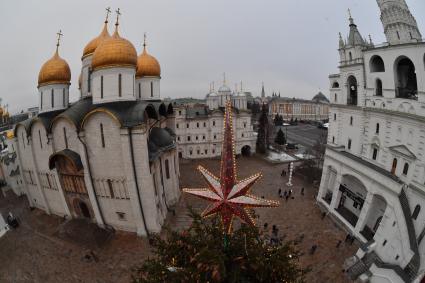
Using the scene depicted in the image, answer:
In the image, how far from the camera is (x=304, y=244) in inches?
621

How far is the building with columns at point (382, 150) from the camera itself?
12766 millimetres

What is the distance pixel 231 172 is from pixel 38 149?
18040 millimetres

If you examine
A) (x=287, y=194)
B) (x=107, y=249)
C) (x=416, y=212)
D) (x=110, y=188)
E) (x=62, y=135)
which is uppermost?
(x=62, y=135)

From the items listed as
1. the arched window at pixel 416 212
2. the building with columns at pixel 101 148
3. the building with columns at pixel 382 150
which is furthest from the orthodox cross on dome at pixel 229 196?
the arched window at pixel 416 212

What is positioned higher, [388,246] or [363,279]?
[388,246]

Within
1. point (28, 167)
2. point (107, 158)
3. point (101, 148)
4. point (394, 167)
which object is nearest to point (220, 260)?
point (107, 158)

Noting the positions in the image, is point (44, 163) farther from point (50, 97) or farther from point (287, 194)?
point (287, 194)

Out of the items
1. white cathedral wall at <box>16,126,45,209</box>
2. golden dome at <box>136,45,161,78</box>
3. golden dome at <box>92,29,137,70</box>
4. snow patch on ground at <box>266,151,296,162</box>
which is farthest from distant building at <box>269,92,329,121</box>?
white cathedral wall at <box>16,126,45,209</box>

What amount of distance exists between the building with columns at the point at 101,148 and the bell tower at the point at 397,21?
17574mm

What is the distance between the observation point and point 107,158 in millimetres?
15406

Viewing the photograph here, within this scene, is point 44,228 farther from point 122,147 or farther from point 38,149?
point 122,147

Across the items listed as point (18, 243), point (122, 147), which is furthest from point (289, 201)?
point (18, 243)

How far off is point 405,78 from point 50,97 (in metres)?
25.8

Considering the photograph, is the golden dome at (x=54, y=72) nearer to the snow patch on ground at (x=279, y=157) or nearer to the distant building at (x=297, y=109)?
the snow patch on ground at (x=279, y=157)
